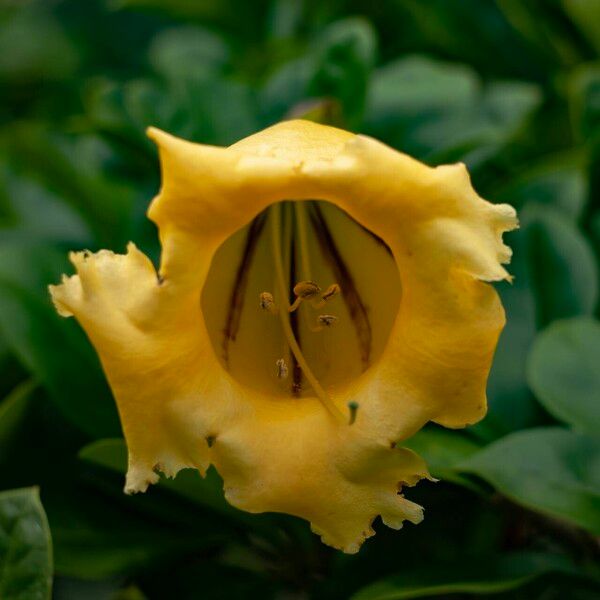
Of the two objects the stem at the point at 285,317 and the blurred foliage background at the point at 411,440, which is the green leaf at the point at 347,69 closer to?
the blurred foliage background at the point at 411,440

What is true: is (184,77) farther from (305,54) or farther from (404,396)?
(404,396)

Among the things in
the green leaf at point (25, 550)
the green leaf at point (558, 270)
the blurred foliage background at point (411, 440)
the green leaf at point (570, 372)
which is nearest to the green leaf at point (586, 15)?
the blurred foliage background at point (411, 440)

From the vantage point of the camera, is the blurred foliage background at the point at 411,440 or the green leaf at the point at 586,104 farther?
the green leaf at the point at 586,104

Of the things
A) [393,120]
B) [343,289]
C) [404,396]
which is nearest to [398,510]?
[404,396]

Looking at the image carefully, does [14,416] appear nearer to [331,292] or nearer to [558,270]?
[331,292]

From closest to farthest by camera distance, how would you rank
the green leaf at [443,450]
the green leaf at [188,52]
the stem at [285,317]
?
the stem at [285,317] → the green leaf at [443,450] → the green leaf at [188,52]
